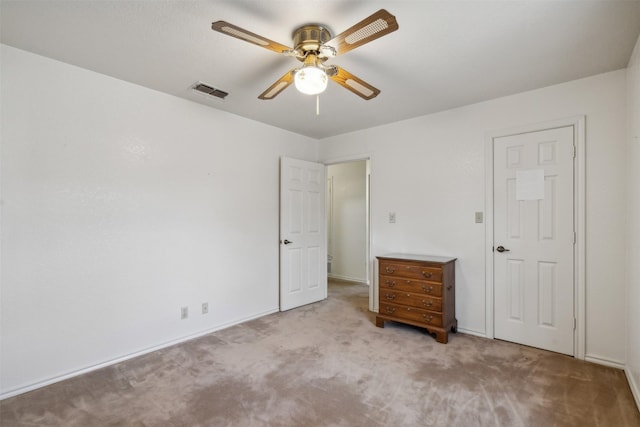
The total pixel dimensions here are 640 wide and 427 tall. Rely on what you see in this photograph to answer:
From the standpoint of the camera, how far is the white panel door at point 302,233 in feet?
13.1

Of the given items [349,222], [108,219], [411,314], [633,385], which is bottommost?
[633,385]

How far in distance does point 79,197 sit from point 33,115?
65cm

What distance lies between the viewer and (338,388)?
2.18 metres

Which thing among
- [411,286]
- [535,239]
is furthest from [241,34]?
[535,239]

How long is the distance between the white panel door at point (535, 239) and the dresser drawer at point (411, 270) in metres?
0.63

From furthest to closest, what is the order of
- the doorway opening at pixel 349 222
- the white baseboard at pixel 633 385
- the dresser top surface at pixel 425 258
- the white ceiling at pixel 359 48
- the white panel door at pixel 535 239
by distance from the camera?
the doorway opening at pixel 349 222
the dresser top surface at pixel 425 258
the white panel door at pixel 535 239
the white baseboard at pixel 633 385
the white ceiling at pixel 359 48

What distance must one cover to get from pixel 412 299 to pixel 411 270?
1.00 ft

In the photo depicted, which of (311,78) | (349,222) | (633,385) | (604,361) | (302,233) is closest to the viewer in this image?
(311,78)

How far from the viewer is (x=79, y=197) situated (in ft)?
7.93

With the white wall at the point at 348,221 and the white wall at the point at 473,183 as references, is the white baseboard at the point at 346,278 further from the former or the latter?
the white wall at the point at 473,183

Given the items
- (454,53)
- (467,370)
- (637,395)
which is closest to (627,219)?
(637,395)

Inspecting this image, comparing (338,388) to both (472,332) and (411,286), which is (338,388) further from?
(472,332)

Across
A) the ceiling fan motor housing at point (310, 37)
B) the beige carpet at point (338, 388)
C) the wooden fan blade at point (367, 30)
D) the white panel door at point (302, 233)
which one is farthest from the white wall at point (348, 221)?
the wooden fan blade at point (367, 30)

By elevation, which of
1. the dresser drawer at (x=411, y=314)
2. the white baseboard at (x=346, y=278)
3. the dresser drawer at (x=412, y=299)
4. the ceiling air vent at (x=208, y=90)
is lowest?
the white baseboard at (x=346, y=278)
